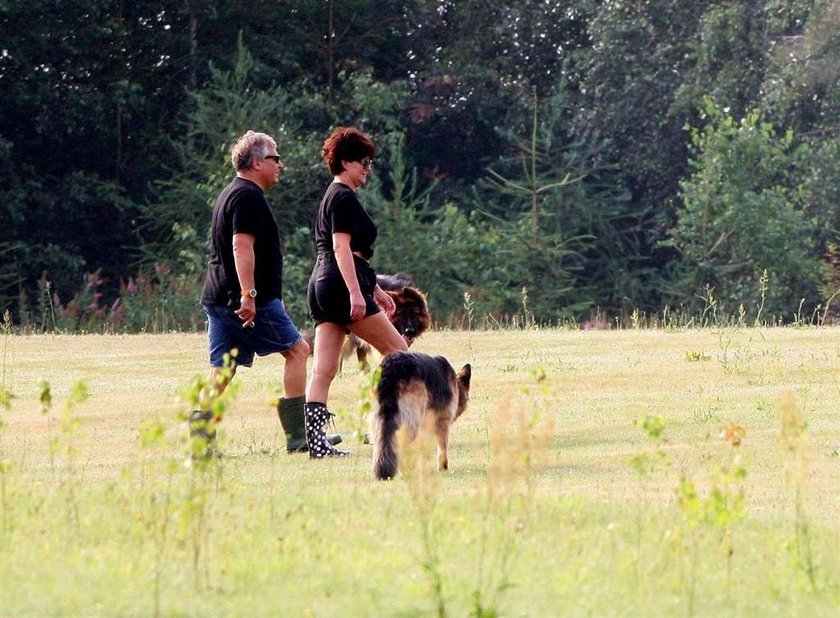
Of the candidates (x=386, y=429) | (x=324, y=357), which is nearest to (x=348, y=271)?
(x=324, y=357)

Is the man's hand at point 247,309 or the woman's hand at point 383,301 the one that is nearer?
the man's hand at point 247,309

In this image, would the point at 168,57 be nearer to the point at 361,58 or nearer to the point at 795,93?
the point at 361,58

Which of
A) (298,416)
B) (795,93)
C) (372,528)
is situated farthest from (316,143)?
(372,528)

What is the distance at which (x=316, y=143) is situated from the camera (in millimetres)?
30859

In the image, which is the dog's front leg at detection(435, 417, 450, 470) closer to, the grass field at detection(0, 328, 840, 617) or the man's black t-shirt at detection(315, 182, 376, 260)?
the grass field at detection(0, 328, 840, 617)

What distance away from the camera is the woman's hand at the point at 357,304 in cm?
1000

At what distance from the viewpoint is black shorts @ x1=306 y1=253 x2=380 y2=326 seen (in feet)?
33.4

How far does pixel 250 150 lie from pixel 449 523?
138 inches

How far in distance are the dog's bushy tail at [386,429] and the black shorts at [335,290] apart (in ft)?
3.96

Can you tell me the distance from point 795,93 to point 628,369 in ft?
58.8

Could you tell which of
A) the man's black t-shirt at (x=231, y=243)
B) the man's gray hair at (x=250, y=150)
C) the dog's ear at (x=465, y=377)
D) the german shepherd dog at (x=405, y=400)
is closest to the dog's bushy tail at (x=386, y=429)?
the german shepherd dog at (x=405, y=400)

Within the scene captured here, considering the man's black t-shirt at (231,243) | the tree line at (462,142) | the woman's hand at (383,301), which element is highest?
the tree line at (462,142)

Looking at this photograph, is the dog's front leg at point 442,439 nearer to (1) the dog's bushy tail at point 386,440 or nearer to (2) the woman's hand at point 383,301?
(1) the dog's bushy tail at point 386,440

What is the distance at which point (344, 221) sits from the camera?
1005 centimetres
